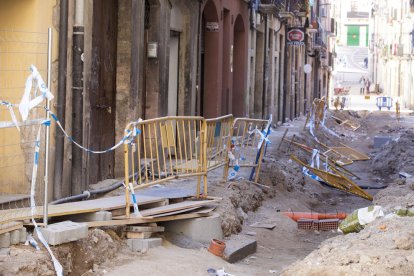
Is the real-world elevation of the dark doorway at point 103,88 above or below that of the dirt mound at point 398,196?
above

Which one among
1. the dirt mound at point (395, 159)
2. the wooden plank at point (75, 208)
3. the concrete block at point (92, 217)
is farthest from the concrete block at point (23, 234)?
the dirt mound at point (395, 159)

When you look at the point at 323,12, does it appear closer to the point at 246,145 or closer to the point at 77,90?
the point at 246,145

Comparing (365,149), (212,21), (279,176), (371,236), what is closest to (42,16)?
(371,236)

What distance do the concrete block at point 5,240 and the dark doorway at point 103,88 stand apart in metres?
4.11

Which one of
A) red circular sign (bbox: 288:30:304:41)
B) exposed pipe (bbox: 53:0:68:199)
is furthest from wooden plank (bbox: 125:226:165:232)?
red circular sign (bbox: 288:30:304:41)

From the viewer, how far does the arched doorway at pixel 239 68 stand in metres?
26.1

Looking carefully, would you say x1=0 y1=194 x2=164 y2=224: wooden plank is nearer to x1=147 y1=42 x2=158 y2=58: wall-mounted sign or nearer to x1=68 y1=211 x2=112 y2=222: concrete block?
x1=68 y1=211 x2=112 y2=222: concrete block

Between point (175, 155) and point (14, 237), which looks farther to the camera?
point (175, 155)

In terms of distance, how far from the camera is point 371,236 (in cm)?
899

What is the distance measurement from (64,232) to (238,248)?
9.62 feet

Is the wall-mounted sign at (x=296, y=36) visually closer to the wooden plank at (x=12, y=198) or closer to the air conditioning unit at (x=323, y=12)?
the air conditioning unit at (x=323, y=12)

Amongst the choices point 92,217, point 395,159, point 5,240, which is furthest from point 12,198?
point 395,159

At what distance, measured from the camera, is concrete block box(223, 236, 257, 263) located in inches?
408

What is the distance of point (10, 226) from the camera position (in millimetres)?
8078
